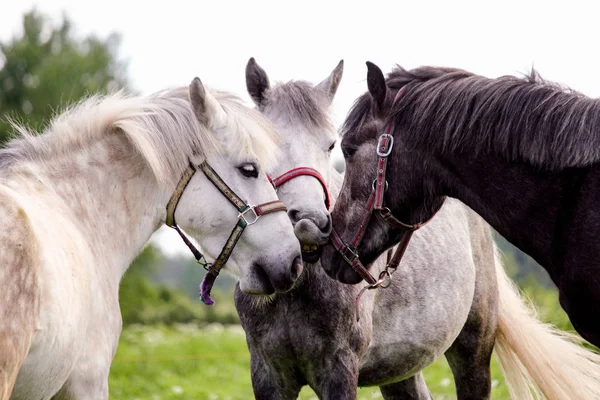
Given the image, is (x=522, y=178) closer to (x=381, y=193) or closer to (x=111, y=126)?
(x=381, y=193)

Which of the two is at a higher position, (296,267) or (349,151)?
(349,151)

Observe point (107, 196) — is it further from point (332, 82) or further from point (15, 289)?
point (332, 82)

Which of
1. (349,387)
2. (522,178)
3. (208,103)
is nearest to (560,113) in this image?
(522,178)

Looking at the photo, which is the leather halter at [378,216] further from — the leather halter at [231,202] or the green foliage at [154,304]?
the green foliage at [154,304]

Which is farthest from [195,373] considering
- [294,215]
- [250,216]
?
[250,216]

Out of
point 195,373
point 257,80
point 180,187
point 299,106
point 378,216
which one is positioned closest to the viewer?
point 180,187

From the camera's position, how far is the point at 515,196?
3.37 m

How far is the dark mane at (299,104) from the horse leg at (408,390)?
8.45ft

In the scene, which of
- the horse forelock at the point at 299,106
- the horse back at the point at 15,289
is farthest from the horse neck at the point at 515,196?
the horse back at the point at 15,289

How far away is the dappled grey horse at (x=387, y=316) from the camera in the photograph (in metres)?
4.15

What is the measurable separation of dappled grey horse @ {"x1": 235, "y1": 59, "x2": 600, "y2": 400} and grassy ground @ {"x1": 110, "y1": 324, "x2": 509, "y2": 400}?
201cm

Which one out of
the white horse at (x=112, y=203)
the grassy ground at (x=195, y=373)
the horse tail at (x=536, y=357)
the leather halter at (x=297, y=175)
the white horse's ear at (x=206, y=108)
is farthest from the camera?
the grassy ground at (x=195, y=373)

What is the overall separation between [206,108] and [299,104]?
1.06 m

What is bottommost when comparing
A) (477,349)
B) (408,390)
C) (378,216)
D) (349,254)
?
(408,390)
